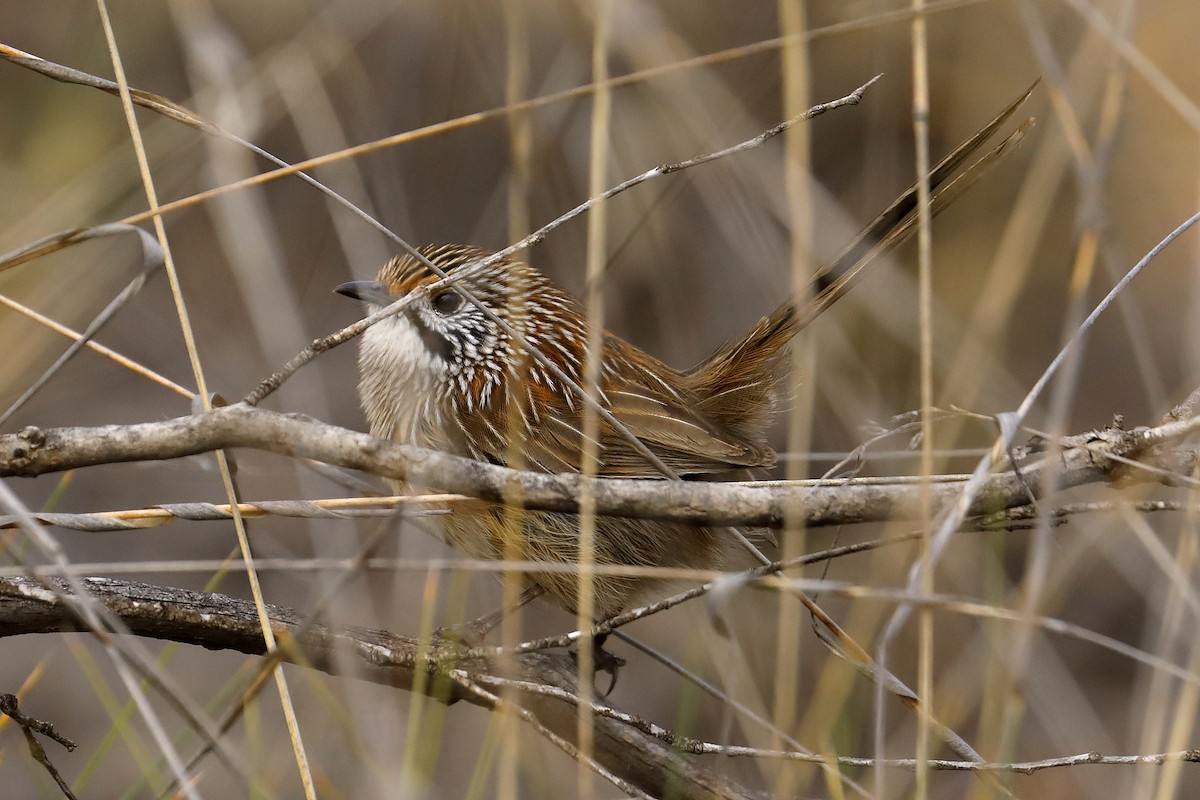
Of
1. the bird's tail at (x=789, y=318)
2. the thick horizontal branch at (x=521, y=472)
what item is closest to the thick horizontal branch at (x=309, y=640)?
the thick horizontal branch at (x=521, y=472)

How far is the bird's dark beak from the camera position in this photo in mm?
3770

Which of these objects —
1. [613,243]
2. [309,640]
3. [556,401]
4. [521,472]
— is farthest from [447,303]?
[521,472]

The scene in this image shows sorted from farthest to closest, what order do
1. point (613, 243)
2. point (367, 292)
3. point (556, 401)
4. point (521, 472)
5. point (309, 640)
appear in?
1. point (613, 243)
2. point (367, 292)
3. point (556, 401)
4. point (309, 640)
5. point (521, 472)

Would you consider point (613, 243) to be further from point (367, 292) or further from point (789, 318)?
point (789, 318)

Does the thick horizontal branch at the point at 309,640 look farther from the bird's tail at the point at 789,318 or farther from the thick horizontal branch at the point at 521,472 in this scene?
the bird's tail at the point at 789,318

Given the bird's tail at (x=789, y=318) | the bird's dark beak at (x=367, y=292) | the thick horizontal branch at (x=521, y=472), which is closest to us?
the thick horizontal branch at (x=521, y=472)

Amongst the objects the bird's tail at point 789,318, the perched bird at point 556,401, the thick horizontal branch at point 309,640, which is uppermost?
the bird's tail at point 789,318

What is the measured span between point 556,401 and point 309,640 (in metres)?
1.52

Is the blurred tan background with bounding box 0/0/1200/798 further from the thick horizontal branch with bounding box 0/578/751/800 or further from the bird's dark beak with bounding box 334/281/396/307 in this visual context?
the thick horizontal branch with bounding box 0/578/751/800

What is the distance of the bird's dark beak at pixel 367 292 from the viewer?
12.4 ft

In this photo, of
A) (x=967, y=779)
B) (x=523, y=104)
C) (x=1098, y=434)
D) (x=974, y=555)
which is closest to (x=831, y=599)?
(x=974, y=555)

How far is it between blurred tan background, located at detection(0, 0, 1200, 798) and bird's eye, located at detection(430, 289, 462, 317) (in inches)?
19.2

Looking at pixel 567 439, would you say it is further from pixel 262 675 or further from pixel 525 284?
pixel 262 675

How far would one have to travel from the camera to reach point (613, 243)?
5371 mm
